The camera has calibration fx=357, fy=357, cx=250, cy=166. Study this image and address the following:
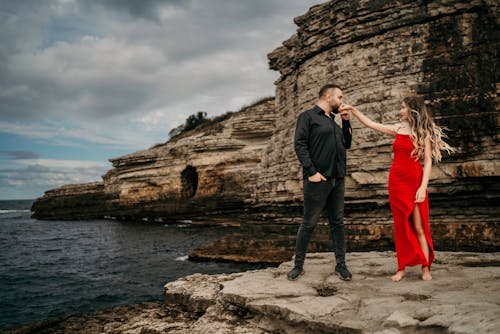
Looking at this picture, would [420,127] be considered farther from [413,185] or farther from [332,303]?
[332,303]

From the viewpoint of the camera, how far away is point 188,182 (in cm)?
2994

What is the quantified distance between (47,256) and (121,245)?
3.23 m

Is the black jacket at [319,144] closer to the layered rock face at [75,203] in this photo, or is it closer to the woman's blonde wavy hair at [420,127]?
the woman's blonde wavy hair at [420,127]

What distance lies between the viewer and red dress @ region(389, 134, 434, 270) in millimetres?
4145

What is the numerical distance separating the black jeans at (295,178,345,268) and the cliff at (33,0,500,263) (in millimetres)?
5268

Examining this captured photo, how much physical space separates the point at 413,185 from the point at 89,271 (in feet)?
37.2

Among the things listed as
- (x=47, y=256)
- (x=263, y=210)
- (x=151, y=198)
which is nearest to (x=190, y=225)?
(x=151, y=198)

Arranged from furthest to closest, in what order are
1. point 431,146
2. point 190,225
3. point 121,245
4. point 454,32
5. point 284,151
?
1. point 190,225
2. point 121,245
3. point 284,151
4. point 454,32
5. point 431,146

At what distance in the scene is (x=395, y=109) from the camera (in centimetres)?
940

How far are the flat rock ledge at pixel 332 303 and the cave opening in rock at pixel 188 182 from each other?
23588 millimetres

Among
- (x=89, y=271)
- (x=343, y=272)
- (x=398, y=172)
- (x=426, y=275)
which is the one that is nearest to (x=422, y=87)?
(x=398, y=172)

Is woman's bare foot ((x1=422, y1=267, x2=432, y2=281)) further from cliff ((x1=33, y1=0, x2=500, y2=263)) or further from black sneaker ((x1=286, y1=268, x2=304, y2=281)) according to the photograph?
cliff ((x1=33, y1=0, x2=500, y2=263))

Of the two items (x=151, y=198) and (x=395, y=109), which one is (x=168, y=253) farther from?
(x=151, y=198)

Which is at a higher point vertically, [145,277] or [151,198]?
[151,198]
